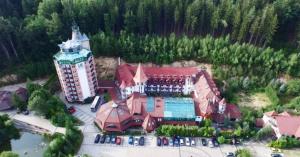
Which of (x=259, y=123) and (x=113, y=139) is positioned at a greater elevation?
(x=259, y=123)

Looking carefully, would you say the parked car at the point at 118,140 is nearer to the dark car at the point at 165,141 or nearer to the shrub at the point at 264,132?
the dark car at the point at 165,141

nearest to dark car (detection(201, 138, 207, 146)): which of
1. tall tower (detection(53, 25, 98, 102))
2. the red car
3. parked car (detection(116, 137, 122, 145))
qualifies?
parked car (detection(116, 137, 122, 145))

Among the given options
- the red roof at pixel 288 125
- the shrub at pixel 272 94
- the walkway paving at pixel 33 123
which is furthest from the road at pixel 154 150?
the shrub at pixel 272 94

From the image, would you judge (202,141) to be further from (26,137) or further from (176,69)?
(26,137)

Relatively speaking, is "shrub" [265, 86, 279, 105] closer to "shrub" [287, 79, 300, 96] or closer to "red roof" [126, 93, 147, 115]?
"shrub" [287, 79, 300, 96]

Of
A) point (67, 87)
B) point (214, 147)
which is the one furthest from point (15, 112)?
point (214, 147)

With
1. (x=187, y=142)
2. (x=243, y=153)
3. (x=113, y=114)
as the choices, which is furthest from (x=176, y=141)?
(x=113, y=114)

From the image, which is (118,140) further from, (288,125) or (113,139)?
(288,125)
